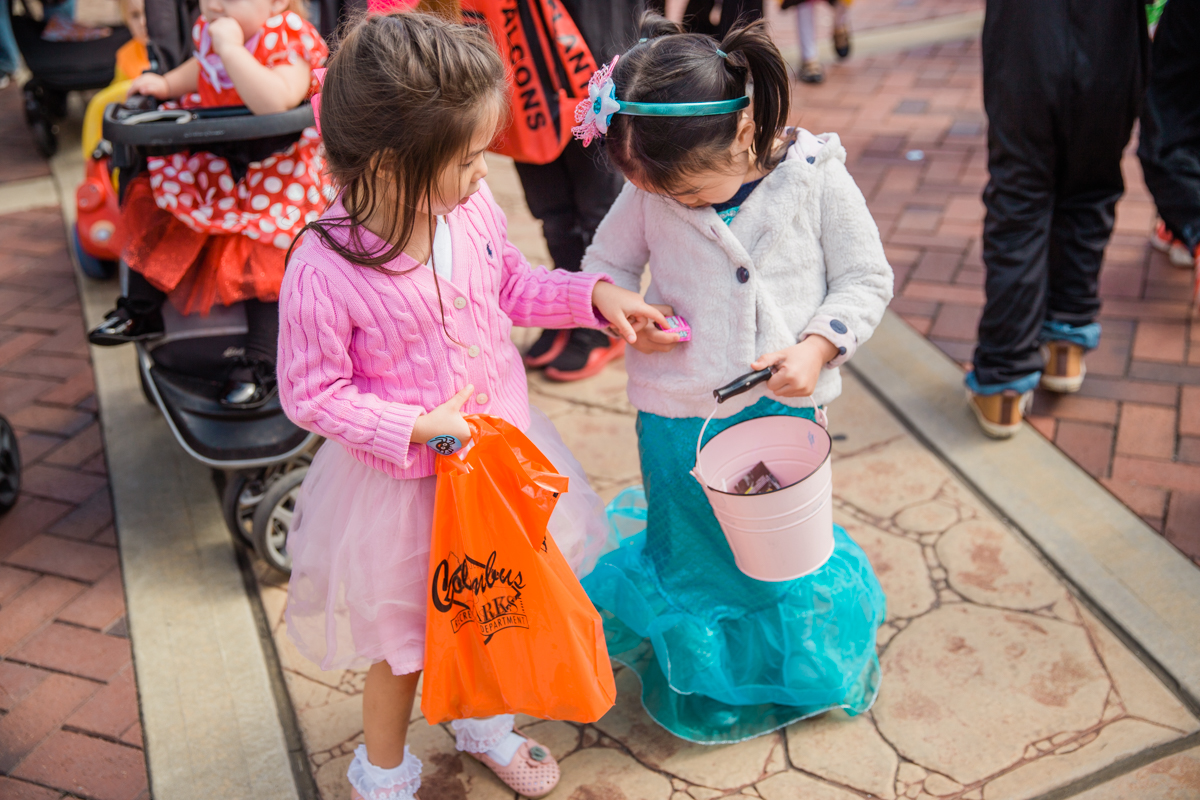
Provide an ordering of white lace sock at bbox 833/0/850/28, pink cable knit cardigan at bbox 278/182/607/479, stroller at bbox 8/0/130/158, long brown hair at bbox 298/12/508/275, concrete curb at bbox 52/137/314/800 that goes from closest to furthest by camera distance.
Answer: long brown hair at bbox 298/12/508/275 → pink cable knit cardigan at bbox 278/182/607/479 → concrete curb at bbox 52/137/314/800 → stroller at bbox 8/0/130/158 → white lace sock at bbox 833/0/850/28

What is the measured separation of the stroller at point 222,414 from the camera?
2.40 meters

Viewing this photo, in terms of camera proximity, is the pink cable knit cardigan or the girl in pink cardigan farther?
the pink cable knit cardigan

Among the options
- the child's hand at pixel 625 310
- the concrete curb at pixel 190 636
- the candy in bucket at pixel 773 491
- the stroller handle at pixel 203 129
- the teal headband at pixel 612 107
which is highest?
the teal headband at pixel 612 107

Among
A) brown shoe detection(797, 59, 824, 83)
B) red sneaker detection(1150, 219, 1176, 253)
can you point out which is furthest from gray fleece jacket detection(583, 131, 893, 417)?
brown shoe detection(797, 59, 824, 83)

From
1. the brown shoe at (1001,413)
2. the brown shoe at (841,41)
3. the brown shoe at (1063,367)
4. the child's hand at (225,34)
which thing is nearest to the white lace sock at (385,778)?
the child's hand at (225,34)

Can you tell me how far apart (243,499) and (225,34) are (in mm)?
1134

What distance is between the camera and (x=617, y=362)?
3.39 metres

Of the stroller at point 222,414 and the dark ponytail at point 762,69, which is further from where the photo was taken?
the stroller at point 222,414

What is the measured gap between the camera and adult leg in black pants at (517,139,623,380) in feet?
10.0

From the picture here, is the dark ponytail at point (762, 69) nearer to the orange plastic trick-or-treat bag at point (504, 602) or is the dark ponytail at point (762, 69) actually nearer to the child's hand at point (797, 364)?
the child's hand at point (797, 364)

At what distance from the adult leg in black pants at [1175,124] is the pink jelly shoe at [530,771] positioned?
214cm

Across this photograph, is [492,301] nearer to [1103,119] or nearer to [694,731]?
[694,731]

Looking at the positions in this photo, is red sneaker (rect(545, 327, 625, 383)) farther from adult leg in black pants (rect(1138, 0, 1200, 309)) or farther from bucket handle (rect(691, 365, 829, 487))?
adult leg in black pants (rect(1138, 0, 1200, 309))

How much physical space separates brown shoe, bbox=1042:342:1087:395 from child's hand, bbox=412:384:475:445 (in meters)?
2.09
